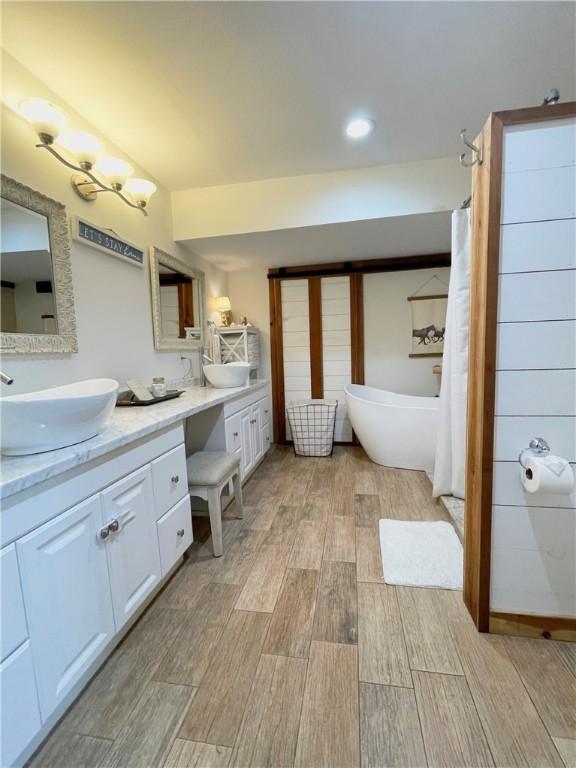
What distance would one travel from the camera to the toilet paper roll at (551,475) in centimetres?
107

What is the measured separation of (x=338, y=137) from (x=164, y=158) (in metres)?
1.15

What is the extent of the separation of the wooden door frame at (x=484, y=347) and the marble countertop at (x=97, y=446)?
52.3 inches

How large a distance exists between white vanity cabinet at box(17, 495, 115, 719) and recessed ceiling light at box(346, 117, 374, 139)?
2293mm

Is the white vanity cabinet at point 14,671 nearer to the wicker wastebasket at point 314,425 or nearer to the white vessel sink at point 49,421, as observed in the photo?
the white vessel sink at point 49,421

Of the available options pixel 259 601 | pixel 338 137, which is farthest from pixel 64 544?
pixel 338 137

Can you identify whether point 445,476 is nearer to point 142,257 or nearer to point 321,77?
point 321,77

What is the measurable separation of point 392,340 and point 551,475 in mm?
2661

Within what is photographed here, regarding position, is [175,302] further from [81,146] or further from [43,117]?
[43,117]

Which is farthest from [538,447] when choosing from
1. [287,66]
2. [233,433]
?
[287,66]

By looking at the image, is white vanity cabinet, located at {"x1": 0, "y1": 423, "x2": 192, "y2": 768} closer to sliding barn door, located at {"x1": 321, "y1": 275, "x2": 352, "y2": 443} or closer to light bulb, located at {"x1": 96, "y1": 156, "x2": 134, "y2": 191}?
light bulb, located at {"x1": 96, "y1": 156, "x2": 134, "y2": 191}

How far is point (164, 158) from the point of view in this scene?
213 cm

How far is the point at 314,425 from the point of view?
11.2 ft

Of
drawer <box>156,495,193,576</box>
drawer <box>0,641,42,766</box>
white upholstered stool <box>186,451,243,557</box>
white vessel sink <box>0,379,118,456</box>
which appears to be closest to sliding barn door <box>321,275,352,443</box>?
white upholstered stool <box>186,451,243,557</box>

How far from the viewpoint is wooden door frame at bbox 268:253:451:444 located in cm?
341
